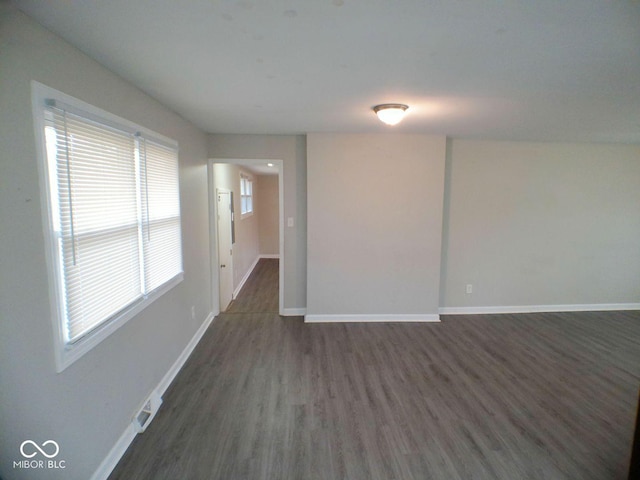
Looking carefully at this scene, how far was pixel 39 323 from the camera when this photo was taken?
53.7 inches

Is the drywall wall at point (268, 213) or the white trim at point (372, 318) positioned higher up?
the drywall wall at point (268, 213)

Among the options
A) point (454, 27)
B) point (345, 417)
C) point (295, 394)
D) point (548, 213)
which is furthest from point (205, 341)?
point (548, 213)

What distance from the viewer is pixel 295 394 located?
2680 mm

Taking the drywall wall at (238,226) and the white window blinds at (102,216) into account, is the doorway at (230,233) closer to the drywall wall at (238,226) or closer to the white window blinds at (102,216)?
the drywall wall at (238,226)

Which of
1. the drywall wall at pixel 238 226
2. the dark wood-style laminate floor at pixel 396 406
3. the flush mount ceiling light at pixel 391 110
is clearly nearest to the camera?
the dark wood-style laminate floor at pixel 396 406

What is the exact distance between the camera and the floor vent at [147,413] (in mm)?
2178

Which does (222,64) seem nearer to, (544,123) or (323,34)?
(323,34)

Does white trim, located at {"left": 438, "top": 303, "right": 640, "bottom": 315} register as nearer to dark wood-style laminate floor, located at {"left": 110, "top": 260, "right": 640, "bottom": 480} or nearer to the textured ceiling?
dark wood-style laminate floor, located at {"left": 110, "top": 260, "right": 640, "bottom": 480}

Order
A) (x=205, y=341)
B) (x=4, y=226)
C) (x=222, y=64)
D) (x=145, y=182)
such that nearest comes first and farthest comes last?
(x=4, y=226), (x=222, y=64), (x=145, y=182), (x=205, y=341)

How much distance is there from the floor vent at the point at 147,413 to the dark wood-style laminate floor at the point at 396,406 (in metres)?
0.06

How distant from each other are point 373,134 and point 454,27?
2.60 m

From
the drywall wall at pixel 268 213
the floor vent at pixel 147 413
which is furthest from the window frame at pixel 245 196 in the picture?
the floor vent at pixel 147 413

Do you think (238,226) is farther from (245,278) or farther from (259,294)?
(259,294)

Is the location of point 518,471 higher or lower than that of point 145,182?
lower
